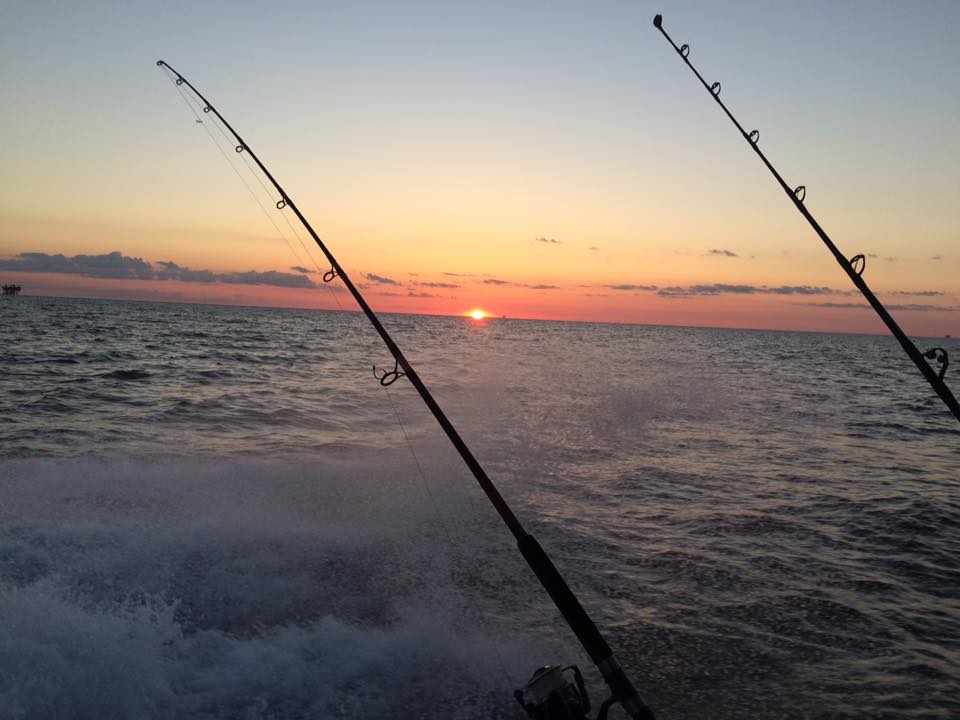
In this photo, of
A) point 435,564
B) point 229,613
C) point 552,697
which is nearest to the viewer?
point 552,697

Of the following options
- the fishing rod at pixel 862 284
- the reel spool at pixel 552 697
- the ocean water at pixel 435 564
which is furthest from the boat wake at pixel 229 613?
the fishing rod at pixel 862 284

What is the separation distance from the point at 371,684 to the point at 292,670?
0.64 metres

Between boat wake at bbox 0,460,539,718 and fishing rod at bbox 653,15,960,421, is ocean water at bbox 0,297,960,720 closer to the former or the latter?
boat wake at bbox 0,460,539,718

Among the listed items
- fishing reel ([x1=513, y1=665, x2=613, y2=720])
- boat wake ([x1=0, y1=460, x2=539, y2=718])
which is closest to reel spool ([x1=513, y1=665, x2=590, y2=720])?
fishing reel ([x1=513, y1=665, x2=613, y2=720])

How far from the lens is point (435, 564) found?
721cm

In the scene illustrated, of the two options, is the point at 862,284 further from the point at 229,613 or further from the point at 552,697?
the point at 229,613

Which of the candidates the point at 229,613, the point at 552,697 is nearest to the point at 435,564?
the point at 229,613

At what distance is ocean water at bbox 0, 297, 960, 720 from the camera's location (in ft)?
15.8

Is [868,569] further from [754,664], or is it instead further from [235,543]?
[235,543]

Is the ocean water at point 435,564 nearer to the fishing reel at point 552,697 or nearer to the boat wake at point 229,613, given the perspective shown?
the boat wake at point 229,613

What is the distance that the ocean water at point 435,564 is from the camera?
4812 mm

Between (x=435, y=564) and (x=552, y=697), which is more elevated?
(x=552, y=697)

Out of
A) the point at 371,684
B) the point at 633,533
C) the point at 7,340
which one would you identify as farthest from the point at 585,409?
the point at 7,340

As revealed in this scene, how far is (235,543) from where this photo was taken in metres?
7.13
